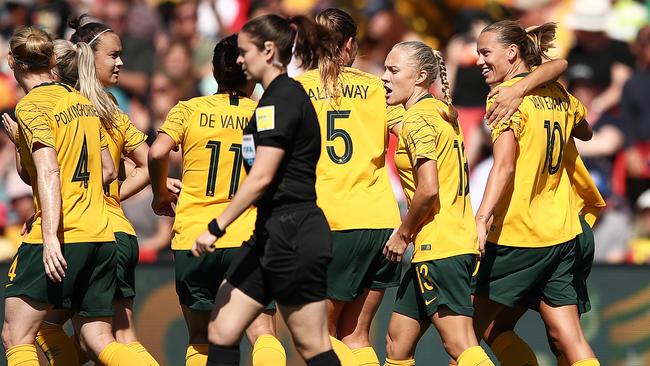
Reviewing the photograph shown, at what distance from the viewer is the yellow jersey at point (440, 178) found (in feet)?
21.7

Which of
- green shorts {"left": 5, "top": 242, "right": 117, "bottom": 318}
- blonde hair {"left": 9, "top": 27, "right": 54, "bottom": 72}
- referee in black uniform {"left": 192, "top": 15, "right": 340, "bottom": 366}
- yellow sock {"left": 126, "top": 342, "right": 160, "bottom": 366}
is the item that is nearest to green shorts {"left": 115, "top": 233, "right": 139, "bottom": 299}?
yellow sock {"left": 126, "top": 342, "right": 160, "bottom": 366}

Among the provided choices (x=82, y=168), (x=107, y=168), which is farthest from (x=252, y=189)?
(x=107, y=168)

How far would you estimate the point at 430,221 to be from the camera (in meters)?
6.71

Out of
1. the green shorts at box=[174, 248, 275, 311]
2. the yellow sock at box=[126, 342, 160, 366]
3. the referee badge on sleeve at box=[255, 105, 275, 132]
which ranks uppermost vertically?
the referee badge on sleeve at box=[255, 105, 275, 132]

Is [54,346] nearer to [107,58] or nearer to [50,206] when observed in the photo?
[50,206]

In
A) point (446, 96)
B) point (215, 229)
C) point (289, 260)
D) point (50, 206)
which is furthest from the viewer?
point (446, 96)

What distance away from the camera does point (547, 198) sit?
275 inches

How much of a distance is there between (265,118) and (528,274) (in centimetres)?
206

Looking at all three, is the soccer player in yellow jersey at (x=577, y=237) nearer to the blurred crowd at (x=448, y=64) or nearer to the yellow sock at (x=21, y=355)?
the yellow sock at (x=21, y=355)

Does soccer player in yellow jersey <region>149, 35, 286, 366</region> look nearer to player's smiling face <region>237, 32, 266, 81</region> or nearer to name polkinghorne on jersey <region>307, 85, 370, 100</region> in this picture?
name polkinghorne on jersey <region>307, 85, 370, 100</region>

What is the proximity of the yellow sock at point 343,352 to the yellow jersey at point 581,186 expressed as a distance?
5.27 feet

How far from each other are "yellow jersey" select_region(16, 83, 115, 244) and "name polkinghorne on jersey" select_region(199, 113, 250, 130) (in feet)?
2.12

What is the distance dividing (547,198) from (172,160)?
A: 4998 millimetres

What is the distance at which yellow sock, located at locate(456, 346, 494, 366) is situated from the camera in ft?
21.3
